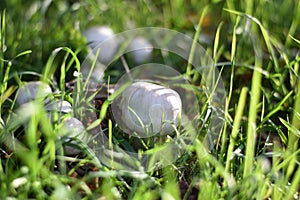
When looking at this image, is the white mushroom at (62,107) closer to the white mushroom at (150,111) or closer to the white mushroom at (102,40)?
the white mushroom at (150,111)

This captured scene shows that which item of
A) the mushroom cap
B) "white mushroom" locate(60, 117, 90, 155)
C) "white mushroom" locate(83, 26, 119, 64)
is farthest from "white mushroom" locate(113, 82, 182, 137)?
"white mushroom" locate(83, 26, 119, 64)

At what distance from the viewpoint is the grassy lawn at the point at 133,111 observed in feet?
3.73

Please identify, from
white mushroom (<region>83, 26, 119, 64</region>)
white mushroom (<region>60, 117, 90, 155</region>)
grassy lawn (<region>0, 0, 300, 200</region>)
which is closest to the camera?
grassy lawn (<region>0, 0, 300, 200</region>)

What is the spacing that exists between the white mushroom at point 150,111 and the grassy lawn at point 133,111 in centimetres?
2

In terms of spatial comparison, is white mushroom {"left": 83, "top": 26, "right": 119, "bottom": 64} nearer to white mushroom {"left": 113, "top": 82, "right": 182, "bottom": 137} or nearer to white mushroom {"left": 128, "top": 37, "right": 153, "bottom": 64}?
white mushroom {"left": 128, "top": 37, "right": 153, "bottom": 64}

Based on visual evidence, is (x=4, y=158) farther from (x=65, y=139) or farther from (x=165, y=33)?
(x=165, y=33)

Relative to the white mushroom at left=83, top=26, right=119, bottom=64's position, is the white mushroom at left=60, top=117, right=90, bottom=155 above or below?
below

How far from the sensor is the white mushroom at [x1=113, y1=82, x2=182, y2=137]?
1.33 metres

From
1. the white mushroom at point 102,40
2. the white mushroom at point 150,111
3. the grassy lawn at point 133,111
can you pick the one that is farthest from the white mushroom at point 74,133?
the white mushroom at point 102,40

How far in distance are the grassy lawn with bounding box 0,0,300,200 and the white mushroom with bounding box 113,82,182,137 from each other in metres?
0.02

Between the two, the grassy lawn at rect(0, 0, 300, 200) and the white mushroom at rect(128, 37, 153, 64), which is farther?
the white mushroom at rect(128, 37, 153, 64)

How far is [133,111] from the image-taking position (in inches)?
52.9

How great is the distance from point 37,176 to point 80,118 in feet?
0.97

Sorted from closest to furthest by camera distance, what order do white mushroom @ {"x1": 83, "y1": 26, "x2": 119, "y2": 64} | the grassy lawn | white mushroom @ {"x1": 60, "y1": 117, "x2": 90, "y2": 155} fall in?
the grassy lawn → white mushroom @ {"x1": 60, "y1": 117, "x2": 90, "y2": 155} → white mushroom @ {"x1": 83, "y1": 26, "x2": 119, "y2": 64}
